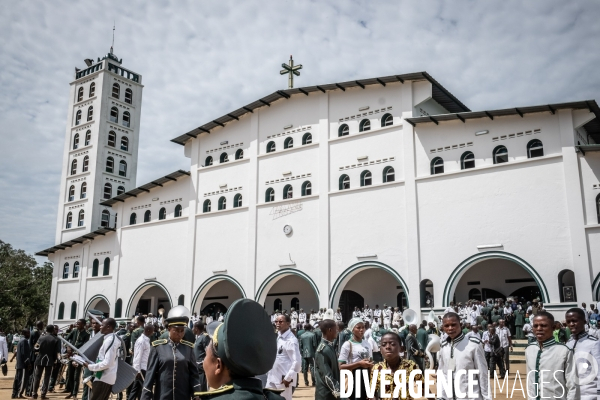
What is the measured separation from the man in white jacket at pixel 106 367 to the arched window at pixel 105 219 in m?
35.2

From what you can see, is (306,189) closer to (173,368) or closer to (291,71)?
(291,71)

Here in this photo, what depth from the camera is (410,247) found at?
24.3 m

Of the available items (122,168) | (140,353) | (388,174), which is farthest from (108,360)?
(122,168)

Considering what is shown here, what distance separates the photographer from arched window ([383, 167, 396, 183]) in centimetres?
2580

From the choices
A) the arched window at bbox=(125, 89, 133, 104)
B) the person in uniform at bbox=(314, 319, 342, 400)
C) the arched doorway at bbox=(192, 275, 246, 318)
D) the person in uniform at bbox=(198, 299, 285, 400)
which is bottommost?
the person in uniform at bbox=(314, 319, 342, 400)

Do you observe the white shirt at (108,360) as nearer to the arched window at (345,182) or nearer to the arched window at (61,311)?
the arched window at (345,182)

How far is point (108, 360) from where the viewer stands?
7445 millimetres

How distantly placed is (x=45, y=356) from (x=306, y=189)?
17.2 meters

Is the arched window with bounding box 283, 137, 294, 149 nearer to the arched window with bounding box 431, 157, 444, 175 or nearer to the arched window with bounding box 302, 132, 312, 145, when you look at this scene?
the arched window with bounding box 302, 132, 312, 145

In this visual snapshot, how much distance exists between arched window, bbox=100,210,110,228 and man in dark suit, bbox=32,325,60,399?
94.5ft

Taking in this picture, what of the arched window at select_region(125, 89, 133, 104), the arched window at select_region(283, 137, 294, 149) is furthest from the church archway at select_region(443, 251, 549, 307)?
the arched window at select_region(125, 89, 133, 104)

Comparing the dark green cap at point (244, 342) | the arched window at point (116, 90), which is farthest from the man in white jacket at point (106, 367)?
the arched window at point (116, 90)

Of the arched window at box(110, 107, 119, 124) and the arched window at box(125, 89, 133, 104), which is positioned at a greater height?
the arched window at box(125, 89, 133, 104)

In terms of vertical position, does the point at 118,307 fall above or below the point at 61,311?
above
